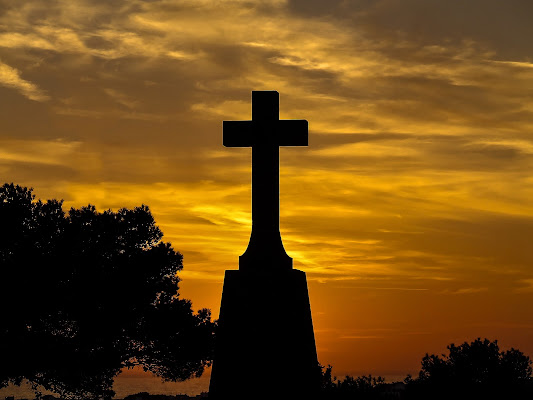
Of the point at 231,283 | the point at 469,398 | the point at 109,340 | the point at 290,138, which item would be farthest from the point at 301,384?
the point at 109,340

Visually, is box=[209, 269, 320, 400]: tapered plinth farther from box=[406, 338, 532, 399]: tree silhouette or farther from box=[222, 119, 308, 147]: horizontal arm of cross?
box=[406, 338, 532, 399]: tree silhouette

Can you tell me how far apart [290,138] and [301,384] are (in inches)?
183

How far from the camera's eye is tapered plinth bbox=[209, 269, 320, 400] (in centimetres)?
1422

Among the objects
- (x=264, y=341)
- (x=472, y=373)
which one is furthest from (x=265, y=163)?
(x=472, y=373)

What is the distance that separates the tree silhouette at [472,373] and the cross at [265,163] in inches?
382

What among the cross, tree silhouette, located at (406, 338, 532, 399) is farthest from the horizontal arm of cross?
tree silhouette, located at (406, 338, 532, 399)

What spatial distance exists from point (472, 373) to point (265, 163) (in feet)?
42.4

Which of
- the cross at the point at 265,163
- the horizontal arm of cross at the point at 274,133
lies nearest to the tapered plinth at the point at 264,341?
the cross at the point at 265,163

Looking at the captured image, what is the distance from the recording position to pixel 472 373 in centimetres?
2508

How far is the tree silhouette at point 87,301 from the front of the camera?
2722cm

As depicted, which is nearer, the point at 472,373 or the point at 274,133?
the point at 274,133

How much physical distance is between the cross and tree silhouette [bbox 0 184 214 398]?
44.4 feet

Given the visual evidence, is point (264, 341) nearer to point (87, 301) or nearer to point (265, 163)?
point (265, 163)

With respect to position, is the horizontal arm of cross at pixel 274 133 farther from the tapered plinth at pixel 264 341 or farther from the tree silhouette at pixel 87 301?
the tree silhouette at pixel 87 301
